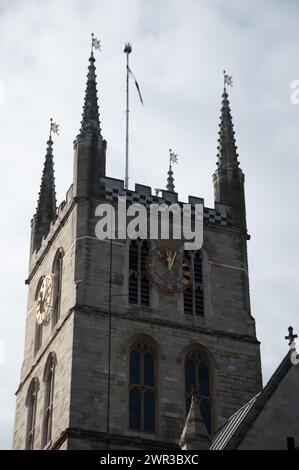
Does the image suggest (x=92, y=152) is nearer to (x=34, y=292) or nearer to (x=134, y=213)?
(x=134, y=213)

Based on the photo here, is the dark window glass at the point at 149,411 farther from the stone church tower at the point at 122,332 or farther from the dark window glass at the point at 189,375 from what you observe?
the dark window glass at the point at 189,375

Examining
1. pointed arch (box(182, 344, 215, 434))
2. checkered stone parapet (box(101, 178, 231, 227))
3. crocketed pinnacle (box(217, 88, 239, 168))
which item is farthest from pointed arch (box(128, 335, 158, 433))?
crocketed pinnacle (box(217, 88, 239, 168))

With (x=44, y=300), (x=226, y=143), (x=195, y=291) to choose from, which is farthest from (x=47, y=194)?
(x=195, y=291)

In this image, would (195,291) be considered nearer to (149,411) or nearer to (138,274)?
(138,274)

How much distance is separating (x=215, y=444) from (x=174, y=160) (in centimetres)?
2114

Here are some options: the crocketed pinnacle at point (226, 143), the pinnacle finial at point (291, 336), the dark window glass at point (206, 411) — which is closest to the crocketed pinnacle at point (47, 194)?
the crocketed pinnacle at point (226, 143)

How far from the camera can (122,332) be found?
148ft

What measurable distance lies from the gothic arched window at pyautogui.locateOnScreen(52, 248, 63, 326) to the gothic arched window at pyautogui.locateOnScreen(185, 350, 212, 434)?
17.4ft

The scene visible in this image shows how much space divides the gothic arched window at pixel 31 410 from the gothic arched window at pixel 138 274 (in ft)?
17.1

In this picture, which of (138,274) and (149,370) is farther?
(138,274)

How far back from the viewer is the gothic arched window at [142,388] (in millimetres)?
43562

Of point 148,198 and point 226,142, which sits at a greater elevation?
point 226,142

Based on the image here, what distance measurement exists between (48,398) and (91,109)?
477 inches
